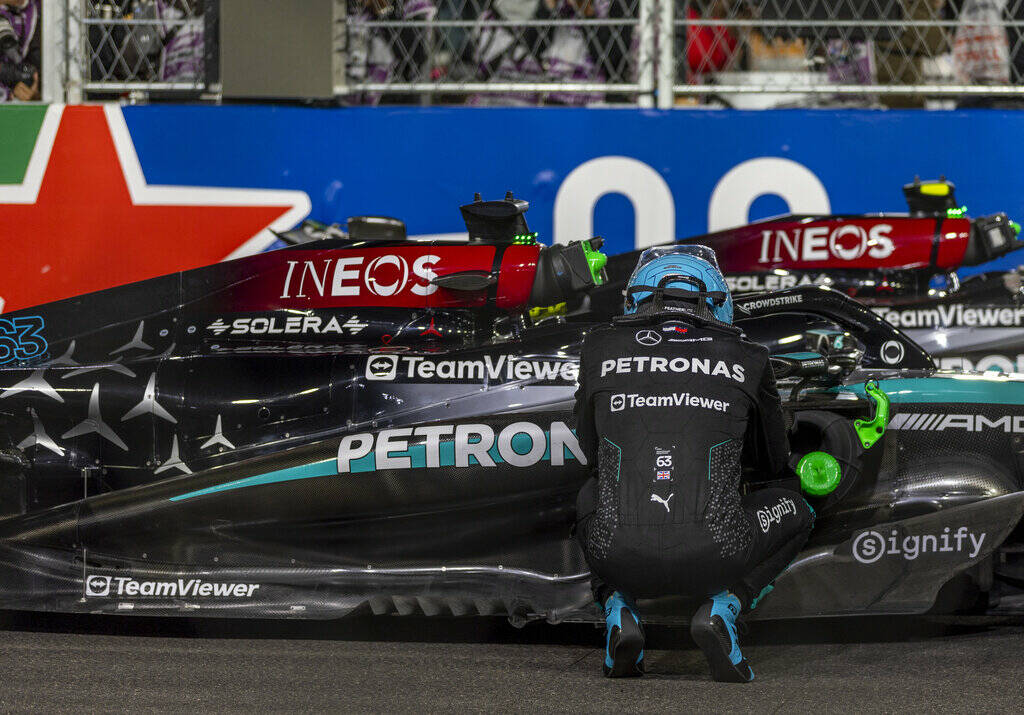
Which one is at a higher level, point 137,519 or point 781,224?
point 781,224

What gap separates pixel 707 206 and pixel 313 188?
6.93ft

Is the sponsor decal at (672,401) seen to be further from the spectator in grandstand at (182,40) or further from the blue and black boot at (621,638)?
the spectator in grandstand at (182,40)

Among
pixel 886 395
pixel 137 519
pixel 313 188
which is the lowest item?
pixel 137 519

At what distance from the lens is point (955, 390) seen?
3.96 meters

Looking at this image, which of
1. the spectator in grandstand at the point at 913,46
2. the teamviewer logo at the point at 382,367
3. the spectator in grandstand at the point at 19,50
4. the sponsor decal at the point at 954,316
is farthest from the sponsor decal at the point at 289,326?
the spectator in grandstand at the point at 913,46

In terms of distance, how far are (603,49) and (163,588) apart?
14.0ft

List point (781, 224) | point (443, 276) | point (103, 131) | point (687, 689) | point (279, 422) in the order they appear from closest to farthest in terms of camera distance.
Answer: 1. point (687, 689)
2. point (279, 422)
3. point (443, 276)
4. point (781, 224)
5. point (103, 131)

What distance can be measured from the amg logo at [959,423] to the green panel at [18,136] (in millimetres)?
4899

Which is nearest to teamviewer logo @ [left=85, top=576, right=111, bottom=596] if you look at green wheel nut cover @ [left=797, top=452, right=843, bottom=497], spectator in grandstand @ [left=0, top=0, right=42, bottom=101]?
green wheel nut cover @ [left=797, top=452, right=843, bottom=497]

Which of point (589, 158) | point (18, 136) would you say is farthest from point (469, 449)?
point (18, 136)

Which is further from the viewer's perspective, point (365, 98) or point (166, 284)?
point (365, 98)

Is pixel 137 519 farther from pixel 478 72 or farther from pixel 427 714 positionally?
pixel 478 72

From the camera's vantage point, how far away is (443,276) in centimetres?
483

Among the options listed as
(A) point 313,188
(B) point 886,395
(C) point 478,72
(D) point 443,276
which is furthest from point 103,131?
(B) point 886,395
